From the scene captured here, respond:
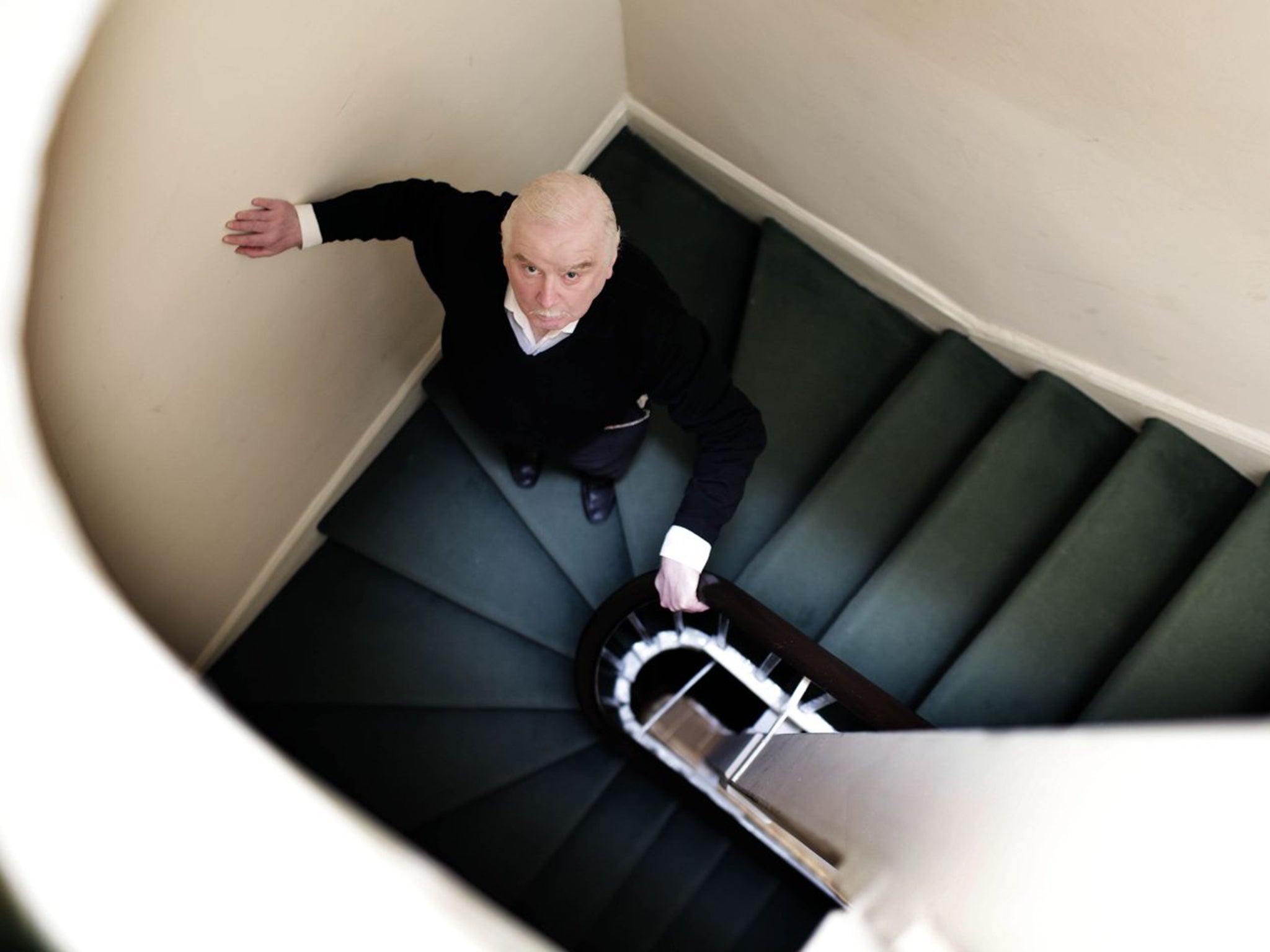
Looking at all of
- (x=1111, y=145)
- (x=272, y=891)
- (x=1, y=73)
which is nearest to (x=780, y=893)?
(x=1111, y=145)

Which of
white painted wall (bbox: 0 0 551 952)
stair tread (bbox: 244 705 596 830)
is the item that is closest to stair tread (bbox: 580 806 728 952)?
stair tread (bbox: 244 705 596 830)

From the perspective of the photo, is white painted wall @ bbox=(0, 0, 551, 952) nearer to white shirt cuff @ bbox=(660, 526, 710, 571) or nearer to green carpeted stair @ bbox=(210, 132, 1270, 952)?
white shirt cuff @ bbox=(660, 526, 710, 571)

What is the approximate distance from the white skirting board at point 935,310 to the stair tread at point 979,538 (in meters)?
0.10

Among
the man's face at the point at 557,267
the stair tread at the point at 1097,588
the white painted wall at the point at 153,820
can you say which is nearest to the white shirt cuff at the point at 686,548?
→ the man's face at the point at 557,267

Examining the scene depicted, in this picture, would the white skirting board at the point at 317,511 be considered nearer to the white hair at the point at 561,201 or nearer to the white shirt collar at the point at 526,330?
the white shirt collar at the point at 526,330

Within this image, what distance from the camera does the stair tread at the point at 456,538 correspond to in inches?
144

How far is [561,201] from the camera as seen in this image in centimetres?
202

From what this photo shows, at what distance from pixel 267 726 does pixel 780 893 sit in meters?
1.86

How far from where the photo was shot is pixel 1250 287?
8.29 ft

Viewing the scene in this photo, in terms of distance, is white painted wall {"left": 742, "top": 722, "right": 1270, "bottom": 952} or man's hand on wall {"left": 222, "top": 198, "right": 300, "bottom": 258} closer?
white painted wall {"left": 742, "top": 722, "right": 1270, "bottom": 952}

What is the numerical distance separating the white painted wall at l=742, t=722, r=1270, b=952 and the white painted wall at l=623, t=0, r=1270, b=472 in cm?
137

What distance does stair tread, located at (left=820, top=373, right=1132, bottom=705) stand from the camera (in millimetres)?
3182

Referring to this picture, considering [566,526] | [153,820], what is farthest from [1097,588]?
[153,820]

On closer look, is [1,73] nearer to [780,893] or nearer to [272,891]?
[272,891]
